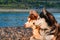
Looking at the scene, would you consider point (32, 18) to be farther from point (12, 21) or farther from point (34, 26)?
point (12, 21)

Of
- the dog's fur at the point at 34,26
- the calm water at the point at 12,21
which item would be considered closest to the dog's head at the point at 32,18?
the dog's fur at the point at 34,26

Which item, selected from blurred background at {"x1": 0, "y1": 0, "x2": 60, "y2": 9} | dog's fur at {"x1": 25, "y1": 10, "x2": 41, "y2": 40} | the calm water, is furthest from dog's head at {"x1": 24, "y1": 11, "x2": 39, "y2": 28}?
blurred background at {"x1": 0, "y1": 0, "x2": 60, "y2": 9}

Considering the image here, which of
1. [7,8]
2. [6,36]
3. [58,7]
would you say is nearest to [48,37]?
[6,36]

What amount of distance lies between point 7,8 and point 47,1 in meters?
8.14

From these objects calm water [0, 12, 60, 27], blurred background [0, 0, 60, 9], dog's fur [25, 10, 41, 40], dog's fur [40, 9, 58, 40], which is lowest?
blurred background [0, 0, 60, 9]

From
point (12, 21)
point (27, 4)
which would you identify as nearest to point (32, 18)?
point (12, 21)

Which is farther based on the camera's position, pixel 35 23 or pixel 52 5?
pixel 52 5

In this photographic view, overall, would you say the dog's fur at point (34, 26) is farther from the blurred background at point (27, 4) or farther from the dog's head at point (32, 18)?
the blurred background at point (27, 4)

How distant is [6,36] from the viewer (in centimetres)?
1113

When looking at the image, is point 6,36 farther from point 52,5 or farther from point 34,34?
point 52,5

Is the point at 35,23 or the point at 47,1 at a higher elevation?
the point at 35,23

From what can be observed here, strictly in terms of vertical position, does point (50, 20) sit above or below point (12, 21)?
above

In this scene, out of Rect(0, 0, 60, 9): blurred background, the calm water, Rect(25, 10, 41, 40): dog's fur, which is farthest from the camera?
Rect(0, 0, 60, 9): blurred background

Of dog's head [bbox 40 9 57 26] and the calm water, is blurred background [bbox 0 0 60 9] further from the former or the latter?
dog's head [bbox 40 9 57 26]
